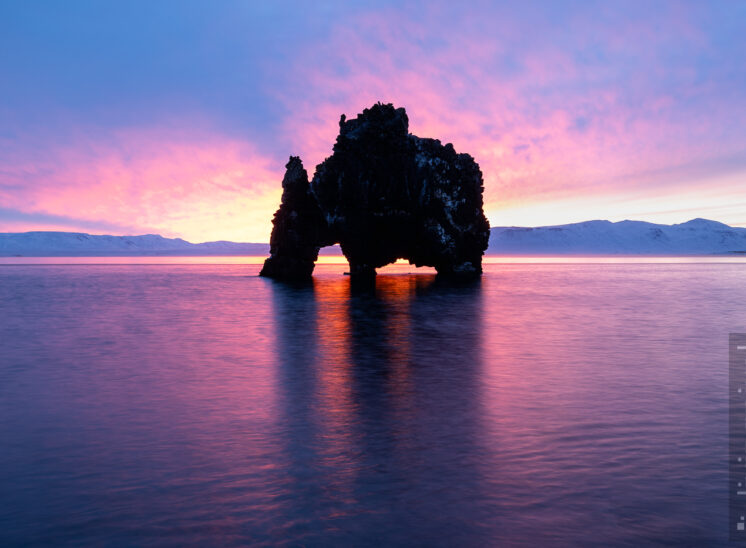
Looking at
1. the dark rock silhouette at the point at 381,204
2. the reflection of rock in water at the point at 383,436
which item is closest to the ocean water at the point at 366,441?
the reflection of rock in water at the point at 383,436

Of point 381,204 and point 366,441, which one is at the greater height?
point 381,204

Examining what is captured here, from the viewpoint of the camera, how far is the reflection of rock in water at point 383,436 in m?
5.83

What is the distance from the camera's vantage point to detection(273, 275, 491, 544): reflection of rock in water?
19.1ft

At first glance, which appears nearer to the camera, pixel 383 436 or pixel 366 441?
pixel 366 441

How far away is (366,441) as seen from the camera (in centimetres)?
859

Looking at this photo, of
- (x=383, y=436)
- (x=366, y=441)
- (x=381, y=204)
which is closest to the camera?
(x=366, y=441)

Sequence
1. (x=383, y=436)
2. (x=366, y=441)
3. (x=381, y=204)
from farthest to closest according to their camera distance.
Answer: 1. (x=381, y=204)
2. (x=383, y=436)
3. (x=366, y=441)

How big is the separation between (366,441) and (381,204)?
5186 centimetres

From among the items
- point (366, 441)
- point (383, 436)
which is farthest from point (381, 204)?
point (366, 441)

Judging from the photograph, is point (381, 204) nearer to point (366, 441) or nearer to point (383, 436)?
point (383, 436)

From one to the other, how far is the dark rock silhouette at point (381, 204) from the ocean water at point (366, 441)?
39943mm

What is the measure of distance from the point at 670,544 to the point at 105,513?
6110 millimetres

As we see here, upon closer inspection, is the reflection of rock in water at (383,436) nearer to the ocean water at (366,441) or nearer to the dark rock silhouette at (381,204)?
→ the ocean water at (366,441)

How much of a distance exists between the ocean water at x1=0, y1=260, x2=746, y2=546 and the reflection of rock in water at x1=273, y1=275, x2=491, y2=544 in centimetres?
4
